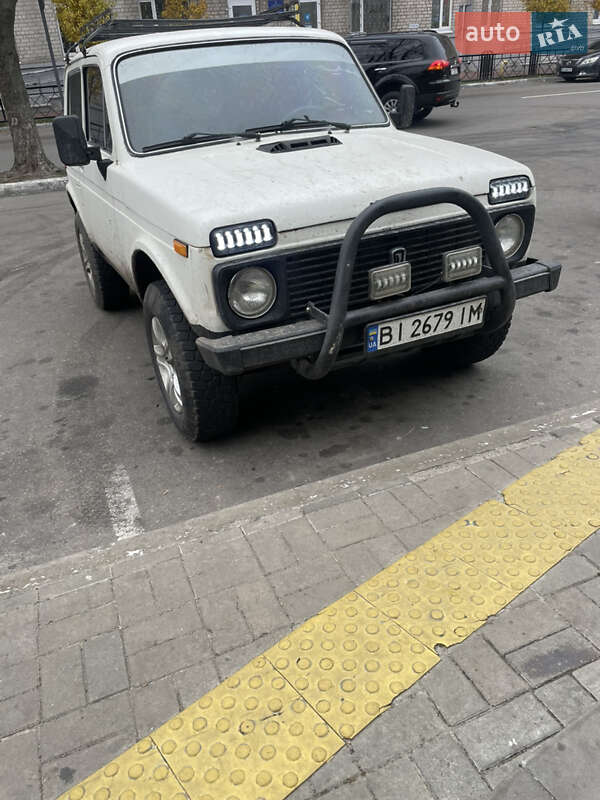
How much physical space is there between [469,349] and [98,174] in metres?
2.80

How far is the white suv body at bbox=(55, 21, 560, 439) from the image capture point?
308 cm

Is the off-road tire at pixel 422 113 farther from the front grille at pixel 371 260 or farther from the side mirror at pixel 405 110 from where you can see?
the front grille at pixel 371 260

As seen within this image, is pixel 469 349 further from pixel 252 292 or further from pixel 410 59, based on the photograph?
pixel 410 59

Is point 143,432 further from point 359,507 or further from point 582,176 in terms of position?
point 582,176

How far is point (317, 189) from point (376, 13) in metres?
36.7

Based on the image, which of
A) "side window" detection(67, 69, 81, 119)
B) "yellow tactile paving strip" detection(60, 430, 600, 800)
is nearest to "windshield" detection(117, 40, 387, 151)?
"side window" detection(67, 69, 81, 119)

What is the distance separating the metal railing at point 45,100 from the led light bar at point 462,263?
22760 mm

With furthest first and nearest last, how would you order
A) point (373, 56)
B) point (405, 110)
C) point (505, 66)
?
point (505, 66) < point (373, 56) < point (405, 110)

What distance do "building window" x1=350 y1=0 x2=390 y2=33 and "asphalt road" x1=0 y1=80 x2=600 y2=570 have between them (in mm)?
32809

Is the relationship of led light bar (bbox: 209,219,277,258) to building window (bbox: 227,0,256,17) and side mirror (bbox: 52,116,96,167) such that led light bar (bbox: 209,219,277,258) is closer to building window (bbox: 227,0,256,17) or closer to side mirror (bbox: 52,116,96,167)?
side mirror (bbox: 52,116,96,167)

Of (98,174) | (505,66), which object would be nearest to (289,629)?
(98,174)

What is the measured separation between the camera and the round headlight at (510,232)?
12.0ft

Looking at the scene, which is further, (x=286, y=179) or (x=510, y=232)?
(x=510, y=232)

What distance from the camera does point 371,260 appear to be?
3262 millimetres
